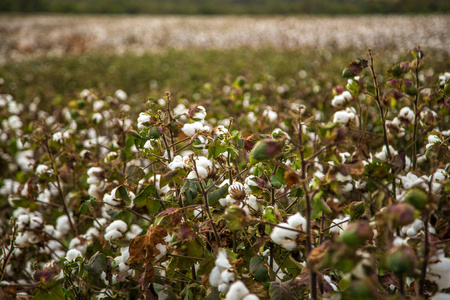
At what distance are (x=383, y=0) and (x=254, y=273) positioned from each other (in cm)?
2408

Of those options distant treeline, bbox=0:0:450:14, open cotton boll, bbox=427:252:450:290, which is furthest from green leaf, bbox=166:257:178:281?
distant treeline, bbox=0:0:450:14

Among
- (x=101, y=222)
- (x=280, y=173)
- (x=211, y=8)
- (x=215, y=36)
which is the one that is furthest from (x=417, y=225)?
(x=211, y=8)

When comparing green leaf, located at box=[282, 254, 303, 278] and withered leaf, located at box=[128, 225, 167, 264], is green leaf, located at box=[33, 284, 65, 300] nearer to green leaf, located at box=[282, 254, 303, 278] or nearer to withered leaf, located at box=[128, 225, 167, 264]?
withered leaf, located at box=[128, 225, 167, 264]

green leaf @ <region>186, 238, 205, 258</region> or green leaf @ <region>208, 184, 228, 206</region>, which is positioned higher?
green leaf @ <region>208, 184, 228, 206</region>

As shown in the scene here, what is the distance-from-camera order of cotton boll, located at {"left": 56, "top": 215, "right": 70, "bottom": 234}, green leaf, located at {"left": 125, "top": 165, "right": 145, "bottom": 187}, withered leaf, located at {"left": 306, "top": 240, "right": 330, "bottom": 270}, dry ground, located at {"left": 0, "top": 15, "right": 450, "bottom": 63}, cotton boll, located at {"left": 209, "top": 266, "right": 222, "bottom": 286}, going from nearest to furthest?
1. withered leaf, located at {"left": 306, "top": 240, "right": 330, "bottom": 270}
2. cotton boll, located at {"left": 209, "top": 266, "right": 222, "bottom": 286}
3. green leaf, located at {"left": 125, "top": 165, "right": 145, "bottom": 187}
4. cotton boll, located at {"left": 56, "top": 215, "right": 70, "bottom": 234}
5. dry ground, located at {"left": 0, "top": 15, "right": 450, "bottom": 63}

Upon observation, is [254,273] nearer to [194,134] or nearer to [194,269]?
[194,269]

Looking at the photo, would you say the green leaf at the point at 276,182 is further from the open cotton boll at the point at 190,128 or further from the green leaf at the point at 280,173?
the open cotton boll at the point at 190,128

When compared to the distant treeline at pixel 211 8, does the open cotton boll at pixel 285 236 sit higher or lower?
lower

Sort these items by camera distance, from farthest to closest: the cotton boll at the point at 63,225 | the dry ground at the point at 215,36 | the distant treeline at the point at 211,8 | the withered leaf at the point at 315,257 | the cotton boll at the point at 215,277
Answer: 1. the distant treeline at the point at 211,8
2. the dry ground at the point at 215,36
3. the cotton boll at the point at 63,225
4. the cotton boll at the point at 215,277
5. the withered leaf at the point at 315,257

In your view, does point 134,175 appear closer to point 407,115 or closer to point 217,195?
point 217,195

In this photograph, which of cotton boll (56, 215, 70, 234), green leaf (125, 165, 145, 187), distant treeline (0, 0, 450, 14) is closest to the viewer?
green leaf (125, 165, 145, 187)

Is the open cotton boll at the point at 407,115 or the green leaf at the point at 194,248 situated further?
the open cotton boll at the point at 407,115

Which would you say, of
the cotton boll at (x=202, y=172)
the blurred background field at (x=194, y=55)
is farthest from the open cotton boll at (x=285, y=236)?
the blurred background field at (x=194, y=55)

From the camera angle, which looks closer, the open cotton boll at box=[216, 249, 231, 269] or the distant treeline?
the open cotton boll at box=[216, 249, 231, 269]
